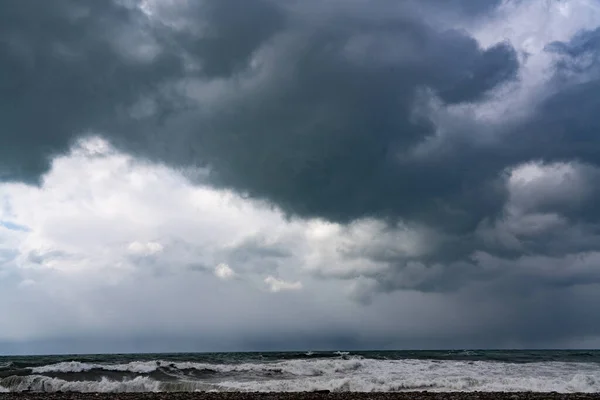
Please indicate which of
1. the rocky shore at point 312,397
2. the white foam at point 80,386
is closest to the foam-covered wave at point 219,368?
the white foam at point 80,386

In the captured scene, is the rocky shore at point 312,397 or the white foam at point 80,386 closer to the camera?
the rocky shore at point 312,397

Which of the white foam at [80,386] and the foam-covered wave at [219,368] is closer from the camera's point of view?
the white foam at [80,386]

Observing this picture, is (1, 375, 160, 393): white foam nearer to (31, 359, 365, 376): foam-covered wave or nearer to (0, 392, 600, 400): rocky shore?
(0, 392, 600, 400): rocky shore

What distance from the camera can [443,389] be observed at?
31.4 meters

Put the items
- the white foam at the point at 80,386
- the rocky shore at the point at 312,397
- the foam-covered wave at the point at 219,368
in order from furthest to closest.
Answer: the foam-covered wave at the point at 219,368
the white foam at the point at 80,386
the rocky shore at the point at 312,397

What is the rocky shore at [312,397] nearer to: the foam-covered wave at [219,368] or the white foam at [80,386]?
the white foam at [80,386]

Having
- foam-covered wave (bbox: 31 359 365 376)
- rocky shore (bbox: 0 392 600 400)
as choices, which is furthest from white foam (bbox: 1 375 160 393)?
foam-covered wave (bbox: 31 359 365 376)

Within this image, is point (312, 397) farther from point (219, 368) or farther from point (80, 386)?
point (219, 368)

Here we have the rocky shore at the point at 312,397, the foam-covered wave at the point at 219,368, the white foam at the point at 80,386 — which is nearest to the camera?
the rocky shore at the point at 312,397

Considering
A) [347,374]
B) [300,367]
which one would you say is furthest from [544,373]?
[300,367]

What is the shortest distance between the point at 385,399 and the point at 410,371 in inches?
848

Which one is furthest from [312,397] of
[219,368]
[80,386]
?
[219,368]

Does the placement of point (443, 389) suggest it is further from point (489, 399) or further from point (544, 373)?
point (544, 373)

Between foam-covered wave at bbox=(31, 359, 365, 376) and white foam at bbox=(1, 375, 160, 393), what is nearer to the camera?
white foam at bbox=(1, 375, 160, 393)
